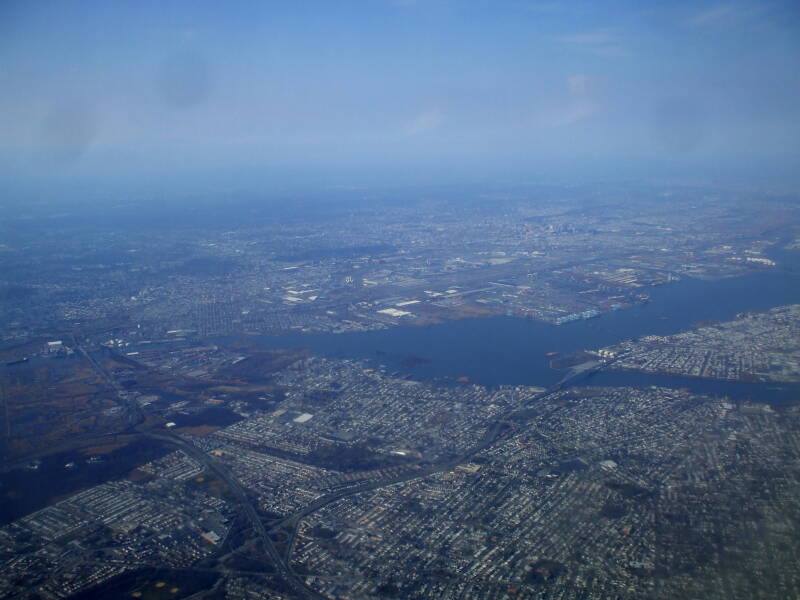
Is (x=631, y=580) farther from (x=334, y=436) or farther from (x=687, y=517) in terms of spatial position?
(x=334, y=436)

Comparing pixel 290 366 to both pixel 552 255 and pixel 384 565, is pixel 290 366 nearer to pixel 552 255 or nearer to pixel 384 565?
pixel 384 565

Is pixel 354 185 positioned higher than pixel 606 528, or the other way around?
pixel 354 185

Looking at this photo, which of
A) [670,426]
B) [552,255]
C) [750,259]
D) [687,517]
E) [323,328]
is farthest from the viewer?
[552,255]

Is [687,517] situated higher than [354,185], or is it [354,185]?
[354,185]

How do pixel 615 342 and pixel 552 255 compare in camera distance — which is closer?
pixel 615 342

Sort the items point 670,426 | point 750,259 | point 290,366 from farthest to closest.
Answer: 1. point 750,259
2. point 290,366
3. point 670,426

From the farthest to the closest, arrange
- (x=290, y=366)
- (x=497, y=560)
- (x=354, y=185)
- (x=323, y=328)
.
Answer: (x=354, y=185) → (x=323, y=328) → (x=290, y=366) → (x=497, y=560)

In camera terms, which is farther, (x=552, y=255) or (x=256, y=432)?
(x=552, y=255)

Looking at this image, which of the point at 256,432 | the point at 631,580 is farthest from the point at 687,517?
the point at 256,432

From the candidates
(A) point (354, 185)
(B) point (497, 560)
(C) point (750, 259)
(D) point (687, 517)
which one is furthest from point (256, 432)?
(A) point (354, 185)
